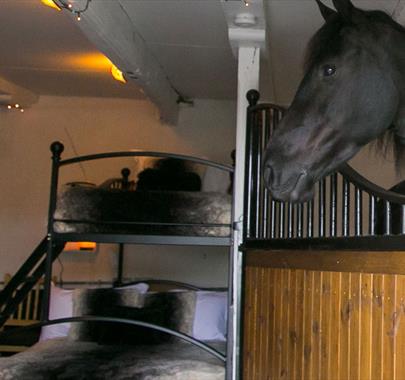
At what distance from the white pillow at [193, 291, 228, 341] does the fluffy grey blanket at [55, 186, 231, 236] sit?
82 centimetres

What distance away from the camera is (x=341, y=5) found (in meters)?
1.45

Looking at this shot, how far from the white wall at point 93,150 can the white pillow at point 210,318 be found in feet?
4.84

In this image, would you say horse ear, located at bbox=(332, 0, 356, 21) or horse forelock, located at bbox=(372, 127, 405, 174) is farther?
horse forelock, located at bbox=(372, 127, 405, 174)

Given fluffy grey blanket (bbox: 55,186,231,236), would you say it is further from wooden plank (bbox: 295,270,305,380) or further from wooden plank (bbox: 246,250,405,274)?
wooden plank (bbox: 295,270,305,380)

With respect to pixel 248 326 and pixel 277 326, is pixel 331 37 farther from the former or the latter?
pixel 248 326

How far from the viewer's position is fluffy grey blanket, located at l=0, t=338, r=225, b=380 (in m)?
2.52

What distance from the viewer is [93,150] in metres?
4.98

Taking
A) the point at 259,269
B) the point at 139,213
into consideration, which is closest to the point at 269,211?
the point at 259,269

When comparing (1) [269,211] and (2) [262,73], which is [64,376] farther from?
(2) [262,73]

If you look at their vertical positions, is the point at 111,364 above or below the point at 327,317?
below

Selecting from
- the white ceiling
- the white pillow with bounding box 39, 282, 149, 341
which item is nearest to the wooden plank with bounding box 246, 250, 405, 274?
the white ceiling

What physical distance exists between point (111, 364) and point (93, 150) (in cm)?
276

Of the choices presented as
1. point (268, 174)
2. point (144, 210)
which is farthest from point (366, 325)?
point (144, 210)

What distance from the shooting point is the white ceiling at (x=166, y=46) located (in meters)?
2.83
